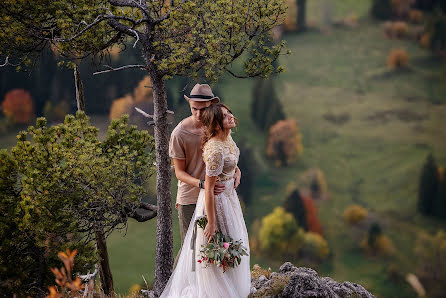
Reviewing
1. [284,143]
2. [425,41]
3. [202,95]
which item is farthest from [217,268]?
[425,41]

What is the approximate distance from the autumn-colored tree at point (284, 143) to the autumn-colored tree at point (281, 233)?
172 inches

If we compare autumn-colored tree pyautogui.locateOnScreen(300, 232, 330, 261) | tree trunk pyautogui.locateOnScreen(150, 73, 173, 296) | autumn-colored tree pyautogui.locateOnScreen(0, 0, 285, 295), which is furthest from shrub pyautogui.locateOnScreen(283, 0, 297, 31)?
tree trunk pyautogui.locateOnScreen(150, 73, 173, 296)

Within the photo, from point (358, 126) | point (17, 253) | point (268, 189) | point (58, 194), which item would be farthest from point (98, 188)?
point (358, 126)

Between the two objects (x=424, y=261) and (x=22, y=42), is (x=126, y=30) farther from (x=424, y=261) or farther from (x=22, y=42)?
(x=424, y=261)

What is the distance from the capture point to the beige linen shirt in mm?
4461

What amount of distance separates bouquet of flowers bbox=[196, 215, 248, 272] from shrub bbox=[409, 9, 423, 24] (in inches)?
1689

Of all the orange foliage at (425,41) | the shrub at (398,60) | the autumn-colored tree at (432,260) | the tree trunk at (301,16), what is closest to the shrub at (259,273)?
the autumn-colored tree at (432,260)

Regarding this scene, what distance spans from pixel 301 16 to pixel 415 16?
366 inches

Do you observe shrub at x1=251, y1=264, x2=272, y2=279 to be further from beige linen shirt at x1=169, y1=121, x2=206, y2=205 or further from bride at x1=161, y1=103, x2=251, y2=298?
beige linen shirt at x1=169, y1=121, x2=206, y2=205

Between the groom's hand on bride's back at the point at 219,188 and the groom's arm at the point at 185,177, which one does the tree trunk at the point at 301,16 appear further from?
the groom's hand on bride's back at the point at 219,188

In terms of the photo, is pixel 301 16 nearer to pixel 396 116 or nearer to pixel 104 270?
pixel 396 116

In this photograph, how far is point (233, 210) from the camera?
14.7 ft

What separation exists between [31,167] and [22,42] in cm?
139

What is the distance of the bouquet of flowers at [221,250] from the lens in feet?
14.0
